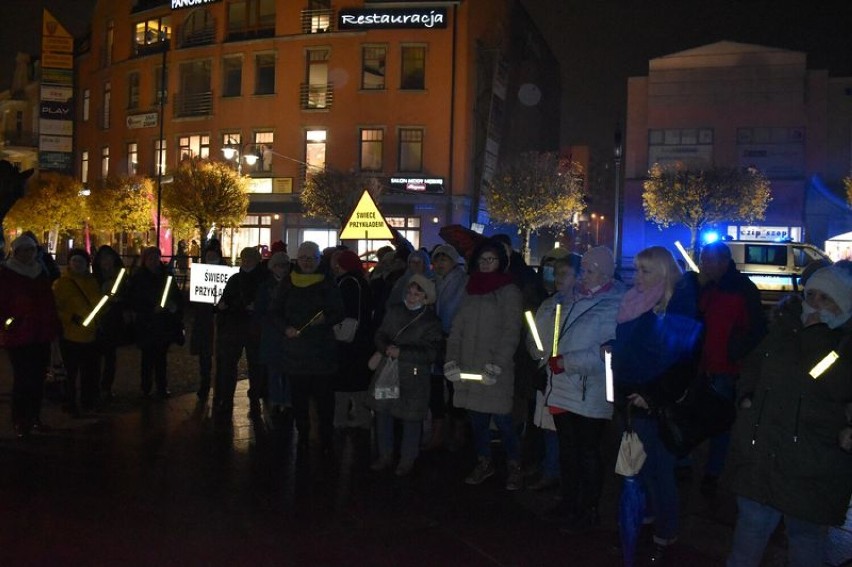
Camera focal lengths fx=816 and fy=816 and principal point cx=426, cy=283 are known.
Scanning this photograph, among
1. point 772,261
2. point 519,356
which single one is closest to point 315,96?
point 772,261

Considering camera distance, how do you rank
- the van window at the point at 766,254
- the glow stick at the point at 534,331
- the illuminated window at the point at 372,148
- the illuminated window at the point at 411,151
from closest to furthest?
the glow stick at the point at 534,331 → the van window at the point at 766,254 → the illuminated window at the point at 411,151 → the illuminated window at the point at 372,148

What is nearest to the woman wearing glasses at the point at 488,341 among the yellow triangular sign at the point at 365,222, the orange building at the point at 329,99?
the yellow triangular sign at the point at 365,222

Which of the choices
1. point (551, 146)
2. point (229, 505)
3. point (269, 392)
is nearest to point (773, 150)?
point (551, 146)

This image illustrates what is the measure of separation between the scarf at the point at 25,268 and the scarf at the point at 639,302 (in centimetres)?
589

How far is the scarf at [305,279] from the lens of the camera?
7.71m

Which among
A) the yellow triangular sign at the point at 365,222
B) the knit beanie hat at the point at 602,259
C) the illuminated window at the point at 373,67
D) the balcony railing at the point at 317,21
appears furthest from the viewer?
the balcony railing at the point at 317,21

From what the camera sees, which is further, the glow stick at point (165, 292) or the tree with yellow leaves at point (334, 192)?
the tree with yellow leaves at point (334, 192)

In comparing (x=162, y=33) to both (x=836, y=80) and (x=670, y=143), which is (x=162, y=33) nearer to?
(x=670, y=143)

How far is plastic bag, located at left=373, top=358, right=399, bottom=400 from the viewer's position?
7105 millimetres

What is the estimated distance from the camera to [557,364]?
560 cm

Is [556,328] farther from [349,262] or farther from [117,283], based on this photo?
[117,283]

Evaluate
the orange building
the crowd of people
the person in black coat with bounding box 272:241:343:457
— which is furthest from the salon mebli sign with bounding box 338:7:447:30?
the person in black coat with bounding box 272:241:343:457

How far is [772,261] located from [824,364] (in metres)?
19.1

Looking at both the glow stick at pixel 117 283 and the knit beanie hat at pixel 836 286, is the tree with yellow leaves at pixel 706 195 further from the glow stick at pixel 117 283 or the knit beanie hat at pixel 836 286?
the knit beanie hat at pixel 836 286
